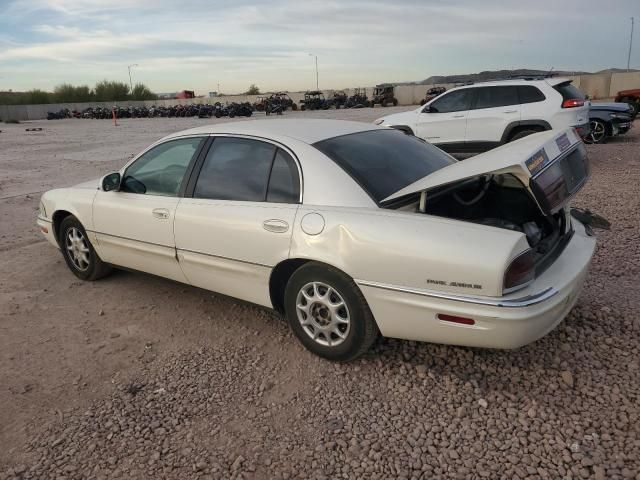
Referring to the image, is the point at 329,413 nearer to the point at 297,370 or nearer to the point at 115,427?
the point at 297,370

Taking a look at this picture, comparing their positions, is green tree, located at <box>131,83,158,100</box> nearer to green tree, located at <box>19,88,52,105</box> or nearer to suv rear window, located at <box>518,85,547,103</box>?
green tree, located at <box>19,88,52,105</box>

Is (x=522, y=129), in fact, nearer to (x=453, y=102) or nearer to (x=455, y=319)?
(x=453, y=102)

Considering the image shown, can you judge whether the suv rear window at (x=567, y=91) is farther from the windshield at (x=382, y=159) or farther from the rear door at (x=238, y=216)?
the rear door at (x=238, y=216)

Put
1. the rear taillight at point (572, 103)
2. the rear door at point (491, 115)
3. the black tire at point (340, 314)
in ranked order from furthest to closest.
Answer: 1. the rear door at point (491, 115)
2. the rear taillight at point (572, 103)
3. the black tire at point (340, 314)

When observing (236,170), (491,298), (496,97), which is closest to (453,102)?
(496,97)

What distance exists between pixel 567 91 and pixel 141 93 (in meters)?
85.2

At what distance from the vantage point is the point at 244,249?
131 inches

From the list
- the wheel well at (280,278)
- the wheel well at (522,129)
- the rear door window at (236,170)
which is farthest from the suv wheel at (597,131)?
the wheel well at (280,278)

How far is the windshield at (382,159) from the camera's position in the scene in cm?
311

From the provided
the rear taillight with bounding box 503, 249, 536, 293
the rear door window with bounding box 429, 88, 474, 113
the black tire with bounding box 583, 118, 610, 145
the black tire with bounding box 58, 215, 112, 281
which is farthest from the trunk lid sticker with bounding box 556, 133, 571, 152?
the black tire with bounding box 583, 118, 610, 145

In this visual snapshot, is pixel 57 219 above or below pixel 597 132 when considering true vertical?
above

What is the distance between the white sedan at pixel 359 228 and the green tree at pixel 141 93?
86.2m

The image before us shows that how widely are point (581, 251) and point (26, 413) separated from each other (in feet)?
11.4

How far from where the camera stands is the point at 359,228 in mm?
2816
